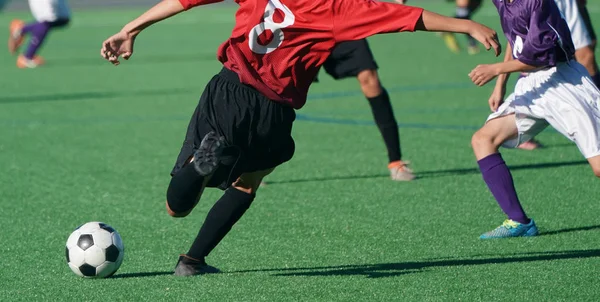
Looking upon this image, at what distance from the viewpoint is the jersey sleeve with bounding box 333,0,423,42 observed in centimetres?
468

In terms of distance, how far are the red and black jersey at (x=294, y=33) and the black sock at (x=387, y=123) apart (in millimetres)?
3148

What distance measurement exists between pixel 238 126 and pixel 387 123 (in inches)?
135

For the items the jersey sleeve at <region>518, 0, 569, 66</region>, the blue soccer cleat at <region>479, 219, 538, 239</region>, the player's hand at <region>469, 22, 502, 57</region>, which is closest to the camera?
the player's hand at <region>469, 22, 502, 57</region>

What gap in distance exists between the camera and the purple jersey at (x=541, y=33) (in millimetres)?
5570

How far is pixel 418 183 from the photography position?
313 inches

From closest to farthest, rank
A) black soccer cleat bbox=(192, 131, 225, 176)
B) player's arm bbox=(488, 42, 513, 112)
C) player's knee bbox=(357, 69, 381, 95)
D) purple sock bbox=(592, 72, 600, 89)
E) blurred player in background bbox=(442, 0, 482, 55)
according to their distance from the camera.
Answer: black soccer cleat bbox=(192, 131, 225, 176) < player's arm bbox=(488, 42, 513, 112) < player's knee bbox=(357, 69, 381, 95) < purple sock bbox=(592, 72, 600, 89) < blurred player in background bbox=(442, 0, 482, 55)

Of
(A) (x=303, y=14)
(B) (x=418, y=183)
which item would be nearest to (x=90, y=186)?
(B) (x=418, y=183)

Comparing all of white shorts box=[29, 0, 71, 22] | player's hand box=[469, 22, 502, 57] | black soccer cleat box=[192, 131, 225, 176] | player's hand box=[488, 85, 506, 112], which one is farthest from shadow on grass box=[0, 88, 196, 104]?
player's hand box=[469, 22, 502, 57]

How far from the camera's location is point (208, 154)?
4805mm

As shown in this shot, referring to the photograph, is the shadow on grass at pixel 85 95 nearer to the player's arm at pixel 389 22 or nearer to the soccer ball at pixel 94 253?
the soccer ball at pixel 94 253

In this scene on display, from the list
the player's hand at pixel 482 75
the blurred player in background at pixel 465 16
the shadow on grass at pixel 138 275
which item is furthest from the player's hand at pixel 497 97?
the blurred player in background at pixel 465 16

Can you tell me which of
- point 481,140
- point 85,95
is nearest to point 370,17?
point 481,140

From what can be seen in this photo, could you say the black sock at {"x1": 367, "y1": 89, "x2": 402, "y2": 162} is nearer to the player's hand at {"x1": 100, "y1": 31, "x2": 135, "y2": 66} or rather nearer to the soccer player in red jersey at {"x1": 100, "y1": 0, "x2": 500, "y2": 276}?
the soccer player in red jersey at {"x1": 100, "y1": 0, "x2": 500, "y2": 276}

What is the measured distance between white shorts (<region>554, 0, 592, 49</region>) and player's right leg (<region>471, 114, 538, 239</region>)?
2.09m
